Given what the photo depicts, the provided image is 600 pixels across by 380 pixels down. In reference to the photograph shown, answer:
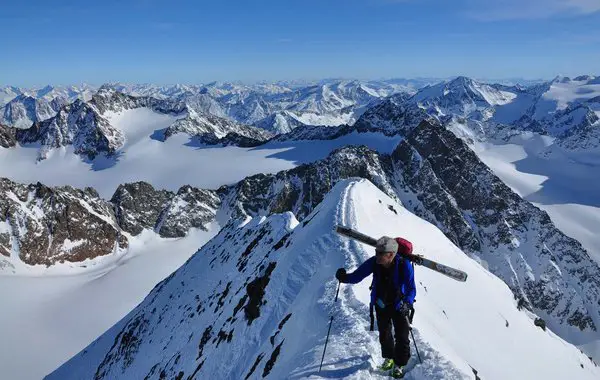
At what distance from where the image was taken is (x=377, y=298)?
12422mm

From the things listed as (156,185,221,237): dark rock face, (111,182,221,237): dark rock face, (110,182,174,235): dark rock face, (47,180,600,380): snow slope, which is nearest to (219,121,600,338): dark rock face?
(156,185,221,237): dark rock face

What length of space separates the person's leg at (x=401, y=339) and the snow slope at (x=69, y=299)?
85140mm

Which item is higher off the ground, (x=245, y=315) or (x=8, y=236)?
(x=245, y=315)

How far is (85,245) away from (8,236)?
21.2 metres

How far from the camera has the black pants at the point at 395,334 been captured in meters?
12.3

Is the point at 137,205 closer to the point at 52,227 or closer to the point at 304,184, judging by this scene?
the point at 52,227

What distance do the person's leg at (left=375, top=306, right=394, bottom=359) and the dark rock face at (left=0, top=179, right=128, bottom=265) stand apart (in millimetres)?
140477

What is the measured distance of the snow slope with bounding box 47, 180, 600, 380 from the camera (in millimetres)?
16641

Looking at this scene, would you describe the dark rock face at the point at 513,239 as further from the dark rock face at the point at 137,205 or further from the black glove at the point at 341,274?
the black glove at the point at 341,274

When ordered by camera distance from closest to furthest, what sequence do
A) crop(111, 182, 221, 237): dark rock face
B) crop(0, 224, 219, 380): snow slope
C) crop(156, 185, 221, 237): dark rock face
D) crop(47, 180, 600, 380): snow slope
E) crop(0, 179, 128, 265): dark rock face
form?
crop(47, 180, 600, 380): snow slope
crop(0, 224, 219, 380): snow slope
crop(0, 179, 128, 265): dark rock face
crop(111, 182, 221, 237): dark rock face
crop(156, 185, 221, 237): dark rock face

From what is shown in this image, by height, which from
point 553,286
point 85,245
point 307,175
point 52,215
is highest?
point 307,175

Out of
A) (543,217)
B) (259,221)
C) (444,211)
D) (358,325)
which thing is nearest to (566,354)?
(259,221)

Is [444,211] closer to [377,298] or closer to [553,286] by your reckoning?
[553,286]

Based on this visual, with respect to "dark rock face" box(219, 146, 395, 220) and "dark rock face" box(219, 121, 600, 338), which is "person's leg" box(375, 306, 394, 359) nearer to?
"dark rock face" box(219, 146, 395, 220)
